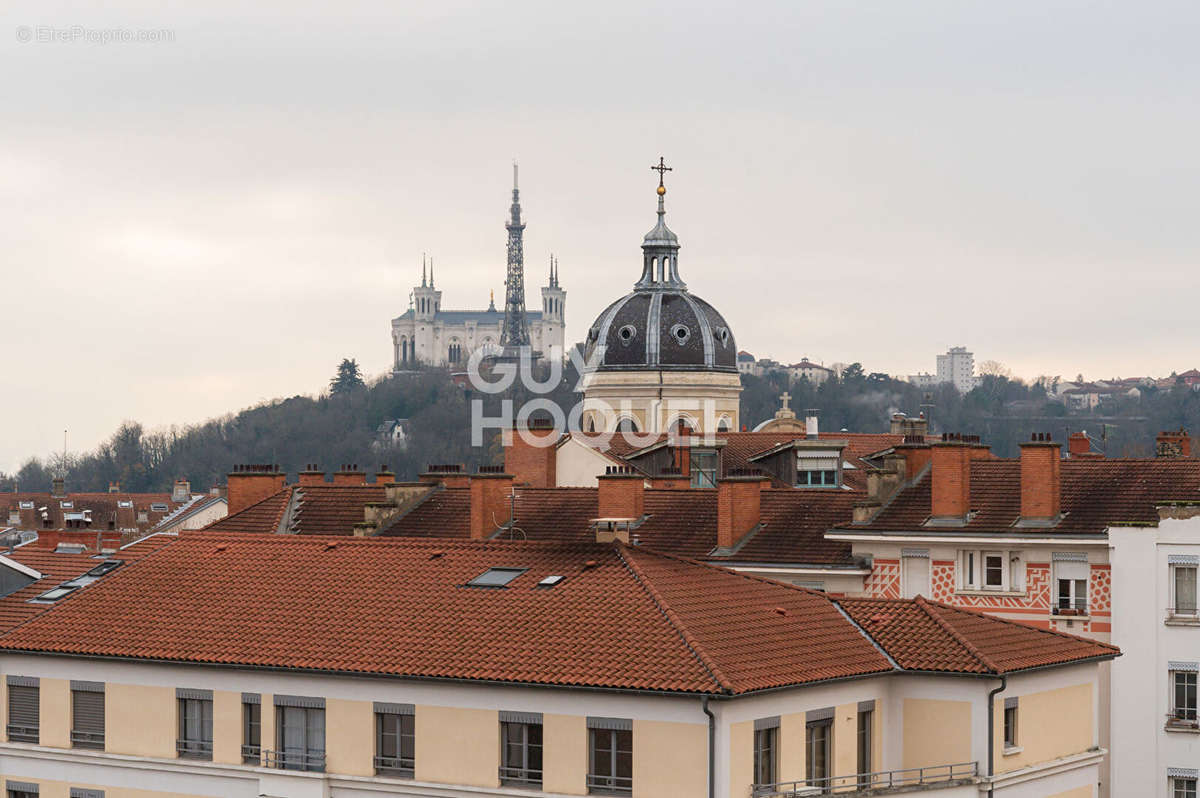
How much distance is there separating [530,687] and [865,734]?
5117 mm

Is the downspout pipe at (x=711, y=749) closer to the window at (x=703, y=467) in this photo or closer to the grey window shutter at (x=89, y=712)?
the grey window shutter at (x=89, y=712)

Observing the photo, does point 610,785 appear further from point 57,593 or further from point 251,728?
point 57,593

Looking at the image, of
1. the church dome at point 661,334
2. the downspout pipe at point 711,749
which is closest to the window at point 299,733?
the downspout pipe at point 711,749

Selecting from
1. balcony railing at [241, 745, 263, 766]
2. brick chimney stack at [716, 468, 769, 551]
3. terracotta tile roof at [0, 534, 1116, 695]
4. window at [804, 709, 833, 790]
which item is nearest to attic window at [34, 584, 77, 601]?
terracotta tile roof at [0, 534, 1116, 695]

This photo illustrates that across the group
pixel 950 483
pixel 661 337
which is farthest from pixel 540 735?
pixel 661 337

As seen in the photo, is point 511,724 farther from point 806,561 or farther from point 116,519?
point 116,519

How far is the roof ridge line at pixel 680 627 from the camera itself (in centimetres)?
2942

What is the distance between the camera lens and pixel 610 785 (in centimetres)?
3052

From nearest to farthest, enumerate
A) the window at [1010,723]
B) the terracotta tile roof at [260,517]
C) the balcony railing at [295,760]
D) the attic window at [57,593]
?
the window at [1010,723] < the balcony railing at [295,760] < the attic window at [57,593] < the terracotta tile roof at [260,517]

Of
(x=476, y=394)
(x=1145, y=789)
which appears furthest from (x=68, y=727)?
(x=476, y=394)

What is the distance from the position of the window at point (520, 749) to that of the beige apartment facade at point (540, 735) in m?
0.05

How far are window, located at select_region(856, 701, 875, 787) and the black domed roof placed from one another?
52171 mm

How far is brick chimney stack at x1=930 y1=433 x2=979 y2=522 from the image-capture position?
45469 mm

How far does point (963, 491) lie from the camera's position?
4559 cm
